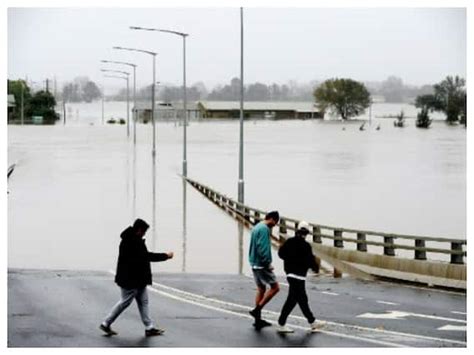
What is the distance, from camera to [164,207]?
5059 cm

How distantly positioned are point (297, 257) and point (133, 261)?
2.31 metres

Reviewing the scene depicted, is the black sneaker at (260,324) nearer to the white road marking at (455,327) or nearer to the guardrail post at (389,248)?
the white road marking at (455,327)

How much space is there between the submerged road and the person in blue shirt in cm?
35

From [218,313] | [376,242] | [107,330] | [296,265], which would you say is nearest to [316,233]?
[376,242]

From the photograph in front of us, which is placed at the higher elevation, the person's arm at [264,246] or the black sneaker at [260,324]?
the person's arm at [264,246]

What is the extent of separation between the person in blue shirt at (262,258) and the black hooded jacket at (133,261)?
61.6 inches

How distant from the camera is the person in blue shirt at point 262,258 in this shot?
15.0m

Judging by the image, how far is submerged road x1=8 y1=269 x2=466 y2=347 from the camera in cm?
1448

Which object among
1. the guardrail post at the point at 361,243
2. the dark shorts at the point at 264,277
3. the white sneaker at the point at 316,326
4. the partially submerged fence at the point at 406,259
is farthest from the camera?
the guardrail post at the point at 361,243

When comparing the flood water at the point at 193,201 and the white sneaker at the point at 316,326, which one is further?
the flood water at the point at 193,201

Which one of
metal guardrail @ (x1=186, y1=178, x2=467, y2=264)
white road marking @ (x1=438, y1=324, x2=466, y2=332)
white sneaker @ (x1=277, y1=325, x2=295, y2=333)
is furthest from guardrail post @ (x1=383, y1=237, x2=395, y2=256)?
white sneaker @ (x1=277, y1=325, x2=295, y2=333)

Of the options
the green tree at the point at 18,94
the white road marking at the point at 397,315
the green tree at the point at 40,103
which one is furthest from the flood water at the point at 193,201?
the green tree at the point at 40,103
